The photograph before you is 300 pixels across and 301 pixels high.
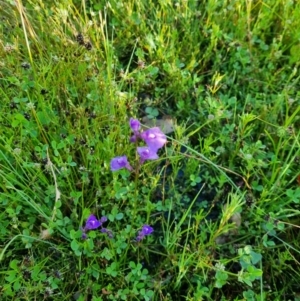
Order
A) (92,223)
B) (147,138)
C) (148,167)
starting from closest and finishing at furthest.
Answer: (147,138), (92,223), (148,167)

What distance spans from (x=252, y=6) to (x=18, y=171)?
1.32m

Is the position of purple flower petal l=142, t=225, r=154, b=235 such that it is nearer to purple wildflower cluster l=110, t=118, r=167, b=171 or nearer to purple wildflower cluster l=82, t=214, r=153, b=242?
purple wildflower cluster l=82, t=214, r=153, b=242

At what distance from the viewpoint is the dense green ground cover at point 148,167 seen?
5.61ft

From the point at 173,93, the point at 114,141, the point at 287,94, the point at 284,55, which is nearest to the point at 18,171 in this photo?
the point at 114,141

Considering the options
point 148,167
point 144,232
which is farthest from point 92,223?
point 148,167

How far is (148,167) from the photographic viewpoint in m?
1.85

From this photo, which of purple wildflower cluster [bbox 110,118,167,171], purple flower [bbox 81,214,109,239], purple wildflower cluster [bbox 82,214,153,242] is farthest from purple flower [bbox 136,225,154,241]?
purple wildflower cluster [bbox 110,118,167,171]

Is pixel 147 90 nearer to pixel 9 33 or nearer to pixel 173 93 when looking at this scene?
pixel 173 93

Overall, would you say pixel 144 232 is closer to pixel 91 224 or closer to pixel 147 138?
pixel 91 224

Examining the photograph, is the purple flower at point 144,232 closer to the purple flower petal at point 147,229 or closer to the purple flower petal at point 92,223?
the purple flower petal at point 147,229

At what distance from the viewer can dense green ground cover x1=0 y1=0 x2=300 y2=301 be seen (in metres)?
1.71

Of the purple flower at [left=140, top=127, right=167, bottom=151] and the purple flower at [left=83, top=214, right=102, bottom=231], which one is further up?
the purple flower at [left=140, top=127, right=167, bottom=151]

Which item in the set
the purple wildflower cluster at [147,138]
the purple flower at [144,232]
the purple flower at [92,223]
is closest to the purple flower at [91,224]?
the purple flower at [92,223]

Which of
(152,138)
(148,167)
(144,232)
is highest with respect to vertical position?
(152,138)
